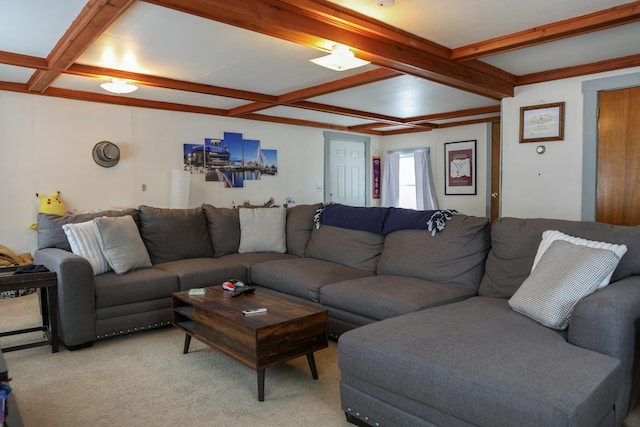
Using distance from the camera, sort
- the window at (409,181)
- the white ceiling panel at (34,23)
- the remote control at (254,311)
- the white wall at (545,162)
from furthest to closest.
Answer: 1. the window at (409,181)
2. the white wall at (545,162)
3. the white ceiling panel at (34,23)
4. the remote control at (254,311)

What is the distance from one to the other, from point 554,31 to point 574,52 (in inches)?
34.0

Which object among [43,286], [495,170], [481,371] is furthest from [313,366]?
[495,170]

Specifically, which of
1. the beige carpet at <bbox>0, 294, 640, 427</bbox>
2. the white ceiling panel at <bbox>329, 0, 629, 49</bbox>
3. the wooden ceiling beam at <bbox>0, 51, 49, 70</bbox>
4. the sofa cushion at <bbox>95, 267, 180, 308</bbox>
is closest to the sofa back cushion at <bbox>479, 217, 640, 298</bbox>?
the beige carpet at <bbox>0, 294, 640, 427</bbox>

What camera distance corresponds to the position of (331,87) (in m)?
4.68

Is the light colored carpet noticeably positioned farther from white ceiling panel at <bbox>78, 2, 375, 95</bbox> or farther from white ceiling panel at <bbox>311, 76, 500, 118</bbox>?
white ceiling panel at <bbox>311, 76, 500, 118</bbox>

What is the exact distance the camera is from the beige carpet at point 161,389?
221cm

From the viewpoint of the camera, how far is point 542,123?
455 centimetres

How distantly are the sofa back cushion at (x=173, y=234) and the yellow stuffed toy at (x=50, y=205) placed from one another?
1.31 meters

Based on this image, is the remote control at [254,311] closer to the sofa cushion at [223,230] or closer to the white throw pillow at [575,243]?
the white throw pillow at [575,243]

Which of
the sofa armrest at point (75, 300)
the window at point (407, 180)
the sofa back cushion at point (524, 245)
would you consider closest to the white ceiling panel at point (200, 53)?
the sofa armrest at point (75, 300)

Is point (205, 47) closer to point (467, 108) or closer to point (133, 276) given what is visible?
point (133, 276)

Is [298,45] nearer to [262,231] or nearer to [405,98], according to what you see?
[262,231]

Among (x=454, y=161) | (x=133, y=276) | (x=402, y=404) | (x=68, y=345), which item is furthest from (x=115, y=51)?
(x=454, y=161)

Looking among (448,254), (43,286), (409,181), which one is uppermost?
(409,181)
